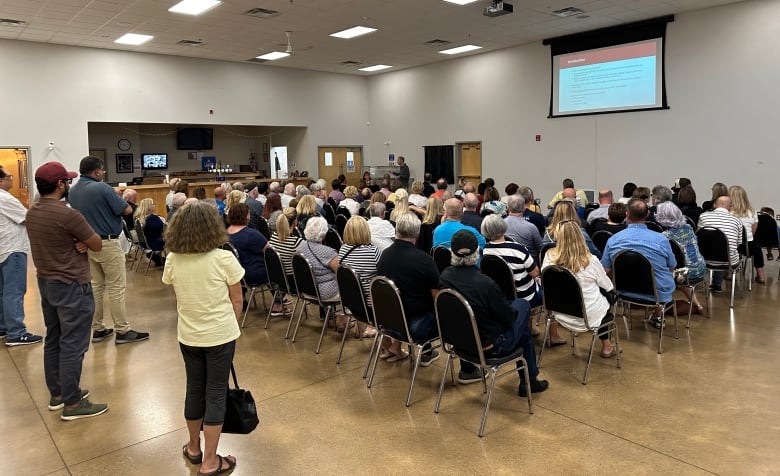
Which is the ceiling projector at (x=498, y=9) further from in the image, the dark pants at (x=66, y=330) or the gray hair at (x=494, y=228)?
the dark pants at (x=66, y=330)

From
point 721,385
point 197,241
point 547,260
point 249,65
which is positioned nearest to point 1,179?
point 197,241

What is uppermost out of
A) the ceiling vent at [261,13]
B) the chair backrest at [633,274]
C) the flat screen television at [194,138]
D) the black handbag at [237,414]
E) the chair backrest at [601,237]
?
the ceiling vent at [261,13]

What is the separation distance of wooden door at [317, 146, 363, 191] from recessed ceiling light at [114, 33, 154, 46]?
230 inches

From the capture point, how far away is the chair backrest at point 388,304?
12.2 ft

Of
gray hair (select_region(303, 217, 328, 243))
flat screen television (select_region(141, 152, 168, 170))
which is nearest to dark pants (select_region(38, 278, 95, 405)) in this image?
gray hair (select_region(303, 217, 328, 243))

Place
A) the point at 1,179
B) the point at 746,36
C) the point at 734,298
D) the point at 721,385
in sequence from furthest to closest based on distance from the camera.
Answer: the point at 746,36 → the point at 734,298 → the point at 1,179 → the point at 721,385

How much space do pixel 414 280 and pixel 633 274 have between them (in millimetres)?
2067

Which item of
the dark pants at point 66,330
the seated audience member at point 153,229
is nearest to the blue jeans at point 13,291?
the dark pants at point 66,330

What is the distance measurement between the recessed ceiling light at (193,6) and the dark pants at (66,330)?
6816mm

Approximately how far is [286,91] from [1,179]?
11.1 metres

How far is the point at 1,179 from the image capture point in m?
4.97

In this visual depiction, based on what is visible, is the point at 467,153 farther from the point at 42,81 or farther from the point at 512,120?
the point at 42,81

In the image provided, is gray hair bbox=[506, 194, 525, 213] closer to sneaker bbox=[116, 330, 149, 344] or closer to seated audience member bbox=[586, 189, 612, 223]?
seated audience member bbox=[586, 189, 612, 223]

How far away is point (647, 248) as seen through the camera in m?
4.63
